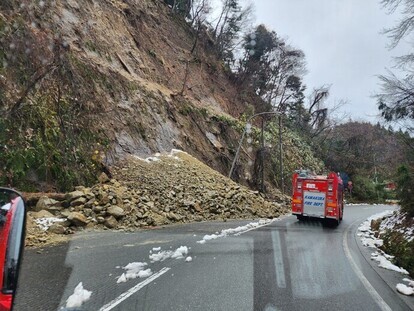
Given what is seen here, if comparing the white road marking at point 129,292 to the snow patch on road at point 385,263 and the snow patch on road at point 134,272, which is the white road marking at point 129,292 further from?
the snow patch on road at point 385,263

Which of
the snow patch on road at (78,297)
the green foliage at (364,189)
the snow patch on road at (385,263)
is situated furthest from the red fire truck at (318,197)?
the green foliage at (364,189)

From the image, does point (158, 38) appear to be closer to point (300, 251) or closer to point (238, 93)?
point (238, 93)

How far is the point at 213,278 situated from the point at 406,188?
496 inches

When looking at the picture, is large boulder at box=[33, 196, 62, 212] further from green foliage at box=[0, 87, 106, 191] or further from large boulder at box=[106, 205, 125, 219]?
large boulder at box=[106, 205, 125, 219]

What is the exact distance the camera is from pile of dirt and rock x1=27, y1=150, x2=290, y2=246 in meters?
11.6

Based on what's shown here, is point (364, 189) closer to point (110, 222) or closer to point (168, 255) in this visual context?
point (110, 222)

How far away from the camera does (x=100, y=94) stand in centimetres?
2031

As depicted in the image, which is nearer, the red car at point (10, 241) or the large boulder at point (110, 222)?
the red car at point (10, 241)

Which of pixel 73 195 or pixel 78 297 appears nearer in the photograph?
pixel 78 297

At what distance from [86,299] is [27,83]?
11.8 meters

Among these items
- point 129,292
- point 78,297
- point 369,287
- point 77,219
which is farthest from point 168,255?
point 77,219

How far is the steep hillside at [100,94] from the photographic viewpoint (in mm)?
13812

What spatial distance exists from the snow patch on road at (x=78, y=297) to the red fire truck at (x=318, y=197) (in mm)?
13859

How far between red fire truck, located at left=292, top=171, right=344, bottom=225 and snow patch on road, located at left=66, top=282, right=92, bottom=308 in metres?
13.9
